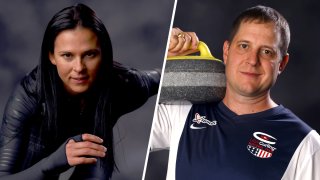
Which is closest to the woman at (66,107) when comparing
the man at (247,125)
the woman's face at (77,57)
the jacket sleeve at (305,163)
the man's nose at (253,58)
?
the woman's face at (77,57)

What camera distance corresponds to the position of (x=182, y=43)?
1600 millimetres

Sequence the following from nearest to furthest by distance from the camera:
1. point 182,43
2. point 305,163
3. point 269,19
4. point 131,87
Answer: point 305,163 < point 269,19 < point 182,43 < point 131,87

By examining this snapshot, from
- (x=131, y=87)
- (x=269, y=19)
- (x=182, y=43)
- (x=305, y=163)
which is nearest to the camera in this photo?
→ (x=305, y=163)

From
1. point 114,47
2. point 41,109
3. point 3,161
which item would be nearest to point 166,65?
point 114,47

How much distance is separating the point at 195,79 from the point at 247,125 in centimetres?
25

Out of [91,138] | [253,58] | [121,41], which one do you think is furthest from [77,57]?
[253,58]

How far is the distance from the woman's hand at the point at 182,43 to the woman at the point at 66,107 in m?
0.13

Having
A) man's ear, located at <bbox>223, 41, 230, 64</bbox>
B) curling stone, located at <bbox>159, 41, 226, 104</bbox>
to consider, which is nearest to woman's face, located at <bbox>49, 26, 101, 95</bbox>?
curling stone, located at <bbox>159, 41, 226, 104</bbox>

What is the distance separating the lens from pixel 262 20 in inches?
58.3

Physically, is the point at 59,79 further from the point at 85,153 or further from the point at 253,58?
the point at 253,58

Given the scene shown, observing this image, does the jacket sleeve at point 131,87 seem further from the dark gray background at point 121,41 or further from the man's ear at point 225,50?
the man's ear at point 225,50

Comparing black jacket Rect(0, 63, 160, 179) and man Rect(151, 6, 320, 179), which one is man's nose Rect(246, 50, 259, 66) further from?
black jacket Rect(0, 63, 160, 179)

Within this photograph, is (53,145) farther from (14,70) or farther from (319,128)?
(319,128)

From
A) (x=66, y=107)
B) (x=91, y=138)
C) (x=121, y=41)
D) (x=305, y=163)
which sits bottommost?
(x=305, y=163)
